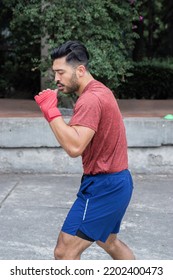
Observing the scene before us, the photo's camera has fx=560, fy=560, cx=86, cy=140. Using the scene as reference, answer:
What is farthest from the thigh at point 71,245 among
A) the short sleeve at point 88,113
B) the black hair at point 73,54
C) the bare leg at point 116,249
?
the black hair at point 73,54

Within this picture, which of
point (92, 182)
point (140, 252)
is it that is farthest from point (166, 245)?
point (92, 182)

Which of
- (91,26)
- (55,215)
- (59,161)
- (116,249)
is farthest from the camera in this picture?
(91,26)

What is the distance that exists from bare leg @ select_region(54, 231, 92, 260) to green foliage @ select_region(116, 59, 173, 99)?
9.22m

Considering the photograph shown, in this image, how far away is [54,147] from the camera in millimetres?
7574

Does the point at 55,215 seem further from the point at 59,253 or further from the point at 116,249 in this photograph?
the point at 59,253

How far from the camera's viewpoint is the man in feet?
11.2

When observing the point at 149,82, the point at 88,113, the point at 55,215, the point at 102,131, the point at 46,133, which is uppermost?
the point at 88,113

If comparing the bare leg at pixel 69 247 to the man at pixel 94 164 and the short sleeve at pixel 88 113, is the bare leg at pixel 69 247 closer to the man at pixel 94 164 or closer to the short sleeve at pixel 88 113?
the man at pixel 94 164

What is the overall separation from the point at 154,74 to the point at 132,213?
7167 millimetres

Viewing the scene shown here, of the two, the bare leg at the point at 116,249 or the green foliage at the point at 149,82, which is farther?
the green foliage at the point at 149,82

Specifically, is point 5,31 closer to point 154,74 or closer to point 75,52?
point 154,74

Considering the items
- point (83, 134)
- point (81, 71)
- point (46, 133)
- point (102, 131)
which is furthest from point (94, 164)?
point (46, 133)

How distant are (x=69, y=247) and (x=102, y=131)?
2.42ft

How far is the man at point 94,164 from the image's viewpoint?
3400 mm
